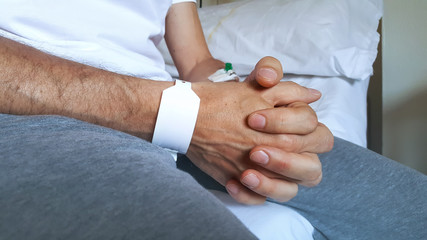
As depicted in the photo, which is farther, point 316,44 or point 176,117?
point 316,44

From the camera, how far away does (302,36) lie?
1337 mm

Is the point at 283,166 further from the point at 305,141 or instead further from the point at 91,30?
the point at 91,30

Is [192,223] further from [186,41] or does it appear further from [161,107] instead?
[186,41]

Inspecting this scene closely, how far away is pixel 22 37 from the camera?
1.98 ft

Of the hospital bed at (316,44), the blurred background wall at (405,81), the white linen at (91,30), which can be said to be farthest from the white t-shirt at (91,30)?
the blurred background wall at (405,81)

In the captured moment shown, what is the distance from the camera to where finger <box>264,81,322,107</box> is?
2.14 ft

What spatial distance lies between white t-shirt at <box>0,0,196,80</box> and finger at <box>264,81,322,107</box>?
0.76 feet

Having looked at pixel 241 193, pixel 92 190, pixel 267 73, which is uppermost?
pixel 267 73

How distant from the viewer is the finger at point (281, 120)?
59 centimetres

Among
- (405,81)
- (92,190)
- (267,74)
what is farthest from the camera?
(405,81)

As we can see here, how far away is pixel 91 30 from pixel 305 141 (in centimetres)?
42

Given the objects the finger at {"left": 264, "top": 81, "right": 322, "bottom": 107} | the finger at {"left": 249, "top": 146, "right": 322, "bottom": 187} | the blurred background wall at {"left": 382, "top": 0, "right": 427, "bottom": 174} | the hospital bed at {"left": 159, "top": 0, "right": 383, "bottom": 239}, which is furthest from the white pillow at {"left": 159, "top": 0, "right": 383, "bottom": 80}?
the finger at {"left": 249, "top": 146, "right": 322, "bottom": 187}

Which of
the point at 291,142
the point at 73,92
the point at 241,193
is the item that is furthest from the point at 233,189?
the point at 73,92

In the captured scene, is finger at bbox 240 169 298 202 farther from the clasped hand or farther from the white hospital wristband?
the white hospital wristband
